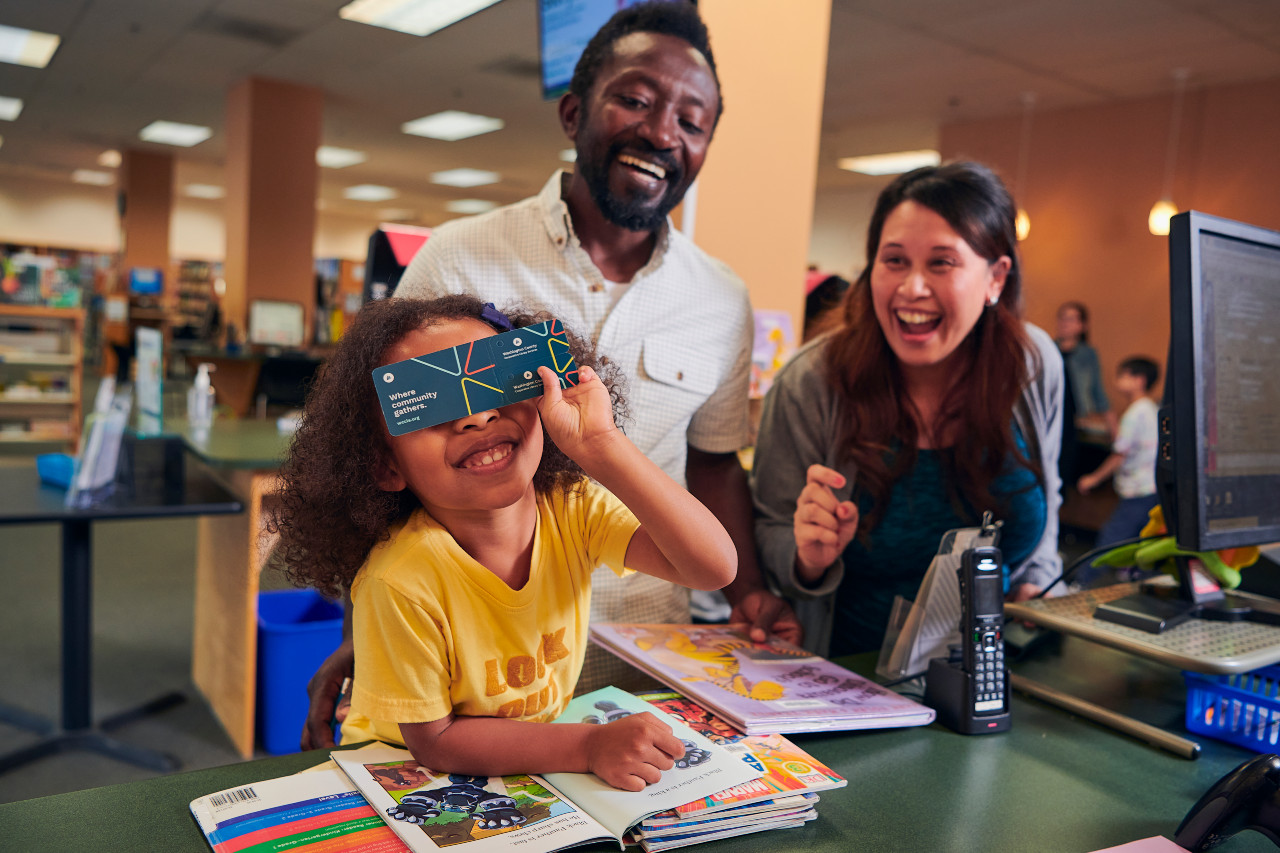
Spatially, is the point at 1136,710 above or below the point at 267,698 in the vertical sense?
above

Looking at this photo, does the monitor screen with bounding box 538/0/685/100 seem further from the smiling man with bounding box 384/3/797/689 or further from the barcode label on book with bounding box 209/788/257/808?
the barcode label on book with bounding box 209/788/257/808

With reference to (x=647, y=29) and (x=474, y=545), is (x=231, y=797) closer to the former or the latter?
(x=474, y=545)

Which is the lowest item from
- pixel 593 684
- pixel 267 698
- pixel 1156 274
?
pixel 267 698

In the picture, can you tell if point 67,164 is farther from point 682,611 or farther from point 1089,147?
point 682,611

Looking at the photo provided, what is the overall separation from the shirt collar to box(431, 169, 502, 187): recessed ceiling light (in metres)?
11.4

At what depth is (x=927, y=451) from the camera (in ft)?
4.88

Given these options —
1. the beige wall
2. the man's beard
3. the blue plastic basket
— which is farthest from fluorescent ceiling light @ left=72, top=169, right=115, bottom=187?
the blue plastic basket

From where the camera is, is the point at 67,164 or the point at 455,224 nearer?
the point at 455,224

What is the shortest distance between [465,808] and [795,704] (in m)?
0.42

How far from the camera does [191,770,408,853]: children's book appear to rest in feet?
2.44

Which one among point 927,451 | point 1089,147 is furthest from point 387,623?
point 1089,147

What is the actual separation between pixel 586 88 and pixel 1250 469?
3.76 feet

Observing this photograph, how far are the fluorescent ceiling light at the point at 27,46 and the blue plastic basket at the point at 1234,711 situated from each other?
29.5 feet

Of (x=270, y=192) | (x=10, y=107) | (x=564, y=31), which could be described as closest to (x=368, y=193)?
(x=10, y=107)
